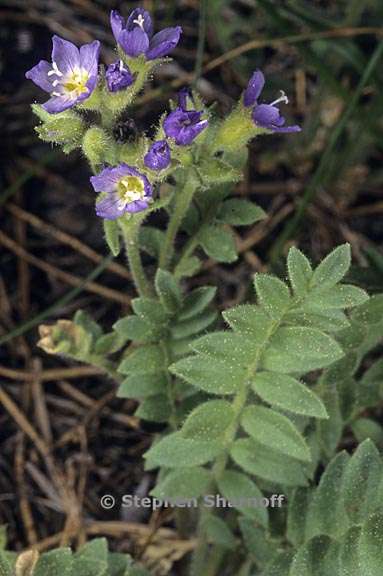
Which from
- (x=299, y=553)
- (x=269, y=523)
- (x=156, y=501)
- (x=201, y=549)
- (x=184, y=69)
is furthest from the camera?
(x=184, y=69)

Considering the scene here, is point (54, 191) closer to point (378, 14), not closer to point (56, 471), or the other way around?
point (56, 471)

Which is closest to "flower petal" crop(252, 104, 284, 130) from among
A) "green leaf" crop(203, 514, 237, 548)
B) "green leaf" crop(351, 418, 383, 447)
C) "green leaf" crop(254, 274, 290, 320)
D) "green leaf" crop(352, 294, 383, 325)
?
"green leaf" crop(254, 274, 290, 320)

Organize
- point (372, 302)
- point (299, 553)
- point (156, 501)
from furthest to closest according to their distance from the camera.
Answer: point (156, 501), point (372, 302), point (299, 553)

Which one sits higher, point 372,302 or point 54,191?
point 54,191

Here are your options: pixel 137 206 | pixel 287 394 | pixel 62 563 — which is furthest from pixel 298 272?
Answer: pixel 62 563

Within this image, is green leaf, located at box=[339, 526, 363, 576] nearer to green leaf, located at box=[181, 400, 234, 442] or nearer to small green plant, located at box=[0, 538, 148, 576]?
green leaf, located at box=[181, 400, 234, 442]

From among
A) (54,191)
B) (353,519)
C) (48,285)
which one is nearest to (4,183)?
(54,191)

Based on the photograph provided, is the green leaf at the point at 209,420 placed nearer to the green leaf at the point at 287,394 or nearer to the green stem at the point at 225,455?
the green stem at the point at 225,455

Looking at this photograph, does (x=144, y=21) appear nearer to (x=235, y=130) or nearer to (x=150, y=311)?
(x=235, y=130)
